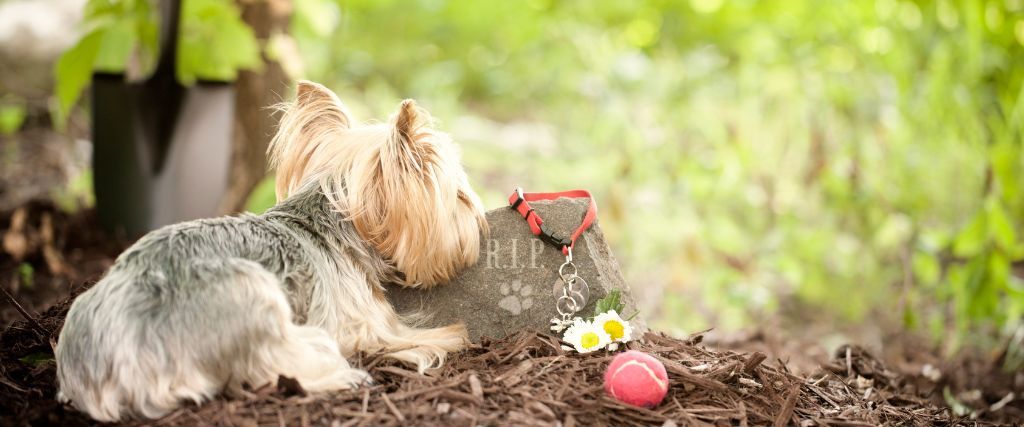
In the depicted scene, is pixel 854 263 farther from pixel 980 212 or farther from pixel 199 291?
pixel 199 291

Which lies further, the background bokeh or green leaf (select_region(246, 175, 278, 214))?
the background bokeh

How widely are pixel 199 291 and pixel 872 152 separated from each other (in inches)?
232

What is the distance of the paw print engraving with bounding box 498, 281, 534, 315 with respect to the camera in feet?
10.7

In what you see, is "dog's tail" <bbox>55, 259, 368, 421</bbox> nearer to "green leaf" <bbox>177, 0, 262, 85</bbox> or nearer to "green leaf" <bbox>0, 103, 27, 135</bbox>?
"green leaf" <bbox>177, 0, 262, 85</bbox>

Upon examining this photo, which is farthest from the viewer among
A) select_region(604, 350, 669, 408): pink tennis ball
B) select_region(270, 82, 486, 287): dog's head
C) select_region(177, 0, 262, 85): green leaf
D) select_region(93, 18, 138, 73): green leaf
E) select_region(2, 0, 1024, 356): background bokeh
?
select_region(2, 0, 1024, 356): background bokeh

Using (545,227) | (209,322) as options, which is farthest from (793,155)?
(209,322)

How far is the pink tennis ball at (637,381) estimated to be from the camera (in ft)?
8.87

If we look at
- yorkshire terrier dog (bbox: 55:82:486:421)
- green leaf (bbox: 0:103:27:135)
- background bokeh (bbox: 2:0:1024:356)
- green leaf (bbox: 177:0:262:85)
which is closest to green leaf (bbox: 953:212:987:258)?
background bokeh (bbox: 2:0:1024:356)

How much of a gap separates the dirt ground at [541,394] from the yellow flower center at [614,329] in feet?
0.28

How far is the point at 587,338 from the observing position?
3.05 metres

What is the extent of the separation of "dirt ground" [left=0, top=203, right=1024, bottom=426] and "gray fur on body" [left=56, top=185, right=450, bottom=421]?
0.25ft

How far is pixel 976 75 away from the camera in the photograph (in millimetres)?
5359

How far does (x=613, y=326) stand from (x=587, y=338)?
0.11m

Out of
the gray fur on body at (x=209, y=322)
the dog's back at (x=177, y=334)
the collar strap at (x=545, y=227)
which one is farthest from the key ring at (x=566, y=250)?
the dog's back at (x=177, y=334)
